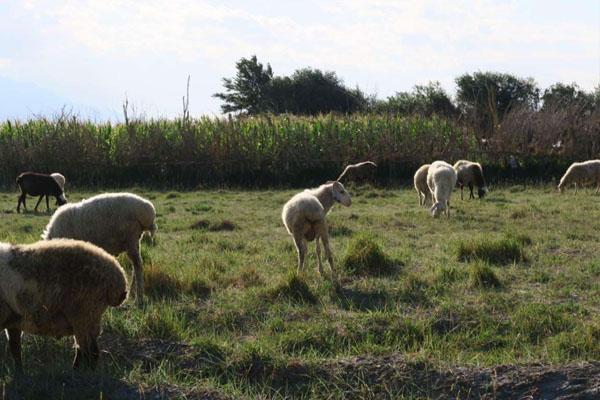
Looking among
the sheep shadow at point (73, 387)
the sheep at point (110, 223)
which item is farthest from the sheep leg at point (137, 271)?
the sheep shadow at point (73, 387)

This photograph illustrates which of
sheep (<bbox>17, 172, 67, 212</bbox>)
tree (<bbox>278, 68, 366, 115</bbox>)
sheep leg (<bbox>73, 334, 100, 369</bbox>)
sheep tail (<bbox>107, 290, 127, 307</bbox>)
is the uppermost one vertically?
tree (<bbox>278, 68, 366, 115</bbox>)

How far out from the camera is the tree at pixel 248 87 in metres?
60.5

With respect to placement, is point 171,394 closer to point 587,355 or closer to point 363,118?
point 587,355

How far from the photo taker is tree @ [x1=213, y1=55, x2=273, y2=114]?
2383 inches

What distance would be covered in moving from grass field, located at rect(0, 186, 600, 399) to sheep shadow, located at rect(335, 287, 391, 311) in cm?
3

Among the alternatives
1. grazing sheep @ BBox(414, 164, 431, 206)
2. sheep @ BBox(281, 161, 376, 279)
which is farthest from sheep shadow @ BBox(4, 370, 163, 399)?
grazing sheep @ BBox(414, 164, 431, 206)

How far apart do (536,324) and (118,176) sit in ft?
66.7

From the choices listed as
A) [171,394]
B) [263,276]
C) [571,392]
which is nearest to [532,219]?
[263,276]

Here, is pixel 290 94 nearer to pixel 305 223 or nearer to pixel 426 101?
pixel 426 101

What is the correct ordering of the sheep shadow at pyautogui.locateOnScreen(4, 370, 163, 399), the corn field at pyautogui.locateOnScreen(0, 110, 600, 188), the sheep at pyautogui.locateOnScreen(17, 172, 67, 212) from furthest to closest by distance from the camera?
the corn field at pyautogui.locateOnScreen(0, 110, 600, 188) → the sheep at pyautogui.locateOnScreen(17, 172, 67, 212) → the sheep shadow at pyautogui.locateOnScreen(4, 370, 163, 399)

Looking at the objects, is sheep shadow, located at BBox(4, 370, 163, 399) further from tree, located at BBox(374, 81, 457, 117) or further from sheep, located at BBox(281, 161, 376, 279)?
tree, located at BBox(374, 81, 457, 117)

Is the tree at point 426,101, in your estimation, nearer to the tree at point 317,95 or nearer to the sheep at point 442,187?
the tree at point 317,95

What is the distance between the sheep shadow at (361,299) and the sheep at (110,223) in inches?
92.2

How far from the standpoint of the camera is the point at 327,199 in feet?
38.5
